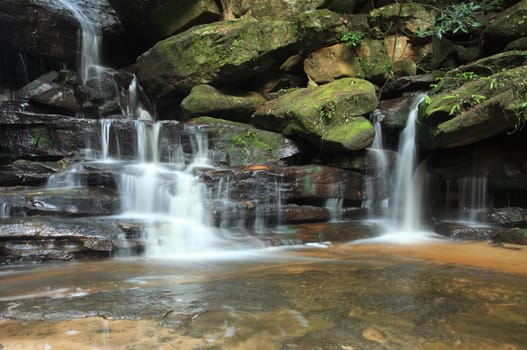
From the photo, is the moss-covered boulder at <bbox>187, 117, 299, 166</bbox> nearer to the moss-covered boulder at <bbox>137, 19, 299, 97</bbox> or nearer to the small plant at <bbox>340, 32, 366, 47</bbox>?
the moss-covered boulder at <bbox>137, 19, 299, 97</bbox>

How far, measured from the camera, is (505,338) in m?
2.54

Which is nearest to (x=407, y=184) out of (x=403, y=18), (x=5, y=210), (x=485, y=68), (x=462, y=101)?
(x=462, y=101)

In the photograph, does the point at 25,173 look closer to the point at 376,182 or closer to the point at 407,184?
the point at 376,182

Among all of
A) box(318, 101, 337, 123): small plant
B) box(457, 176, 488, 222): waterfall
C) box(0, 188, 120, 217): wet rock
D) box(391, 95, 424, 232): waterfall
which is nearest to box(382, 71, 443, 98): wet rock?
box(391, 95, 424, 232): waterfall

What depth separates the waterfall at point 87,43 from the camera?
1134cm

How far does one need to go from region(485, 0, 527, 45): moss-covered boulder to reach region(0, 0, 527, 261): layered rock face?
1.6 inches

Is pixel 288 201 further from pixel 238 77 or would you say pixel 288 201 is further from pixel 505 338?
pixel 505 338

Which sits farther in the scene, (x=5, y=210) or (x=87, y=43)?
(x=87, y=43)

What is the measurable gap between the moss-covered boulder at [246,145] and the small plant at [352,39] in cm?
342

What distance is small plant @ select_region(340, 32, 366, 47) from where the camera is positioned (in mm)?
10133

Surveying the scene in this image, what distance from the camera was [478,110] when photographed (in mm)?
6695

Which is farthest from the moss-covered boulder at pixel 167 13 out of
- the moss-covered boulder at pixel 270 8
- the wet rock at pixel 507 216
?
the wet rock at pixel 507 216

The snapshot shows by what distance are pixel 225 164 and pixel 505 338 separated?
6998 millimetres

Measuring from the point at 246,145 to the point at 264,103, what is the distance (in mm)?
Answer: 1772
